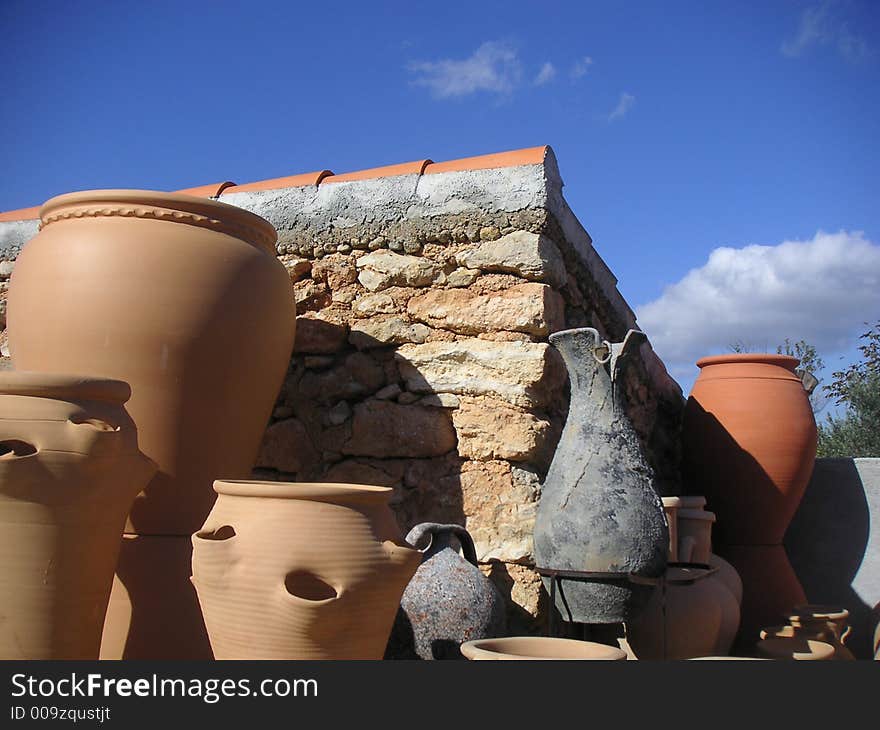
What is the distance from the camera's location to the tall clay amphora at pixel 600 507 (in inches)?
93.0

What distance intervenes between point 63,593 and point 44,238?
4.00 feet

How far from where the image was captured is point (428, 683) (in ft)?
5.41

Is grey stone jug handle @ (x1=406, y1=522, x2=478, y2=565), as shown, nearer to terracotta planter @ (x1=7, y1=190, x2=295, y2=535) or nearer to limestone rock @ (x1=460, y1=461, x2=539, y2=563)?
limestone rock @ (x1=460, y1=461, x2=539, y2=563)

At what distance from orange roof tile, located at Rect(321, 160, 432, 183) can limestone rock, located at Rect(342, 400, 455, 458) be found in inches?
37.1

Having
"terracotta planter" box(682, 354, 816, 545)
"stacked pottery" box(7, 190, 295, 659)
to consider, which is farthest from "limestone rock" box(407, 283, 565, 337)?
"terracotta planter" box(682, 354, 816, 545)

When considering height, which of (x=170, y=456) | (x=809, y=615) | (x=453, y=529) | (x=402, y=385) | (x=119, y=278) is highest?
(x=119, y=278)

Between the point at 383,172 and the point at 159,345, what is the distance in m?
1.38

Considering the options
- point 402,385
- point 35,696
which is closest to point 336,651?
point 35,696

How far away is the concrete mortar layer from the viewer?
2.91 metres

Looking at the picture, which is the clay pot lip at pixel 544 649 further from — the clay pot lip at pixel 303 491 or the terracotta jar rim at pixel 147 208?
the terracotta jar rim at pixel 147 208

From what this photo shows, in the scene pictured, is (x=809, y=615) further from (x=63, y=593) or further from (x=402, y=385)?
(x=63, y=593)

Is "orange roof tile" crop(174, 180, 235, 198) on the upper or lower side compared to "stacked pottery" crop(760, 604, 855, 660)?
upper

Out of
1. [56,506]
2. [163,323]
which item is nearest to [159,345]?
[163,323]

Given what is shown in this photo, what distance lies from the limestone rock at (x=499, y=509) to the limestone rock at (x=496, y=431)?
5 cm
